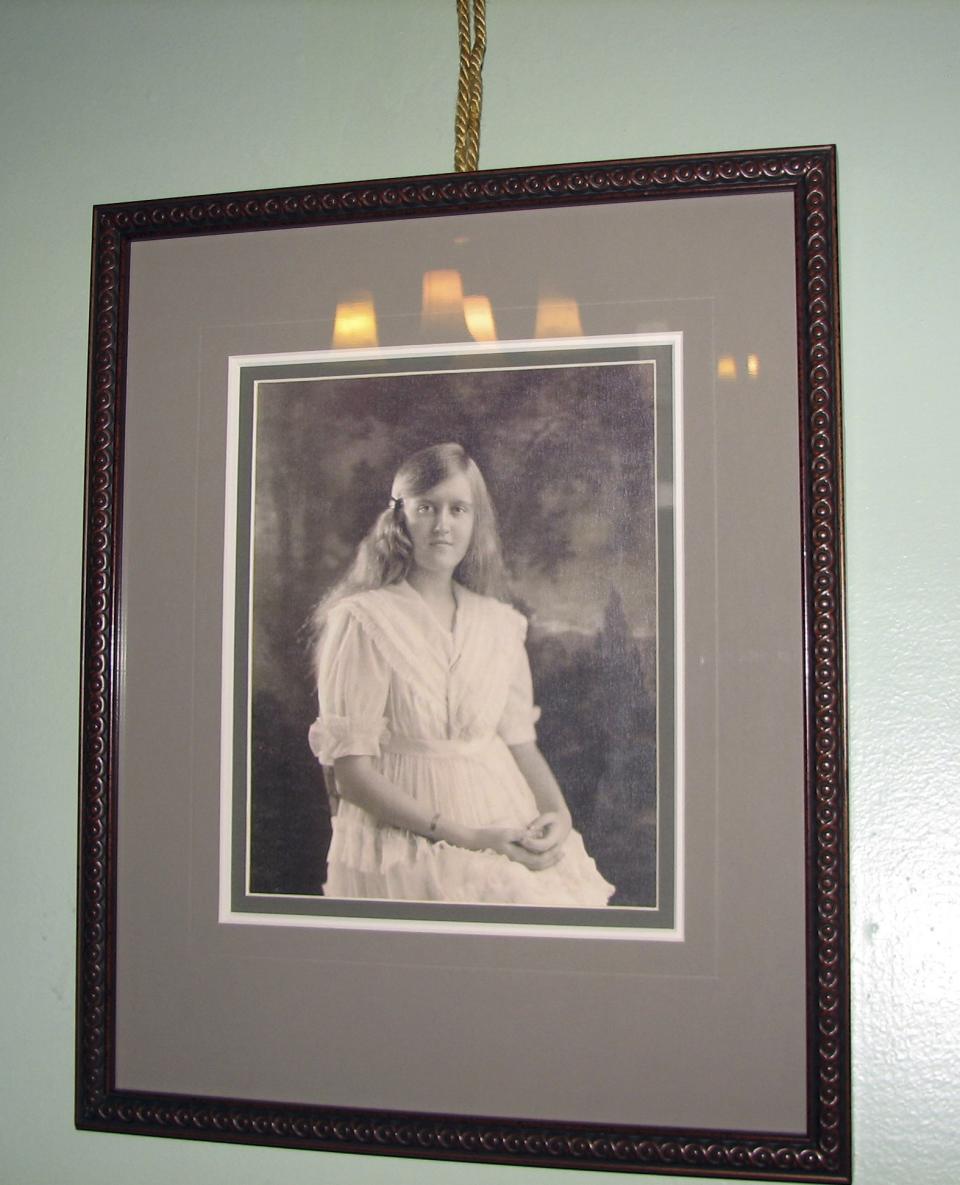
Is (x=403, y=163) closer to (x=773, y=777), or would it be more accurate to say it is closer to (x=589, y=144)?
(x=589, y=144)

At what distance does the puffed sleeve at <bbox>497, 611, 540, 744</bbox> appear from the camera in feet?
2.95

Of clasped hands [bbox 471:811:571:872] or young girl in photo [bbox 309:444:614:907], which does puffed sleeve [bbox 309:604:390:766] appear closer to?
young girl in photo [bbox 309:444:614:907]

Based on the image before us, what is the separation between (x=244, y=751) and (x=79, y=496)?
304 mm

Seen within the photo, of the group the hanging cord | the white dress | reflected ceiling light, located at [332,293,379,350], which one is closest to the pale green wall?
the hanging cord

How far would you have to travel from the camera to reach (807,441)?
2.87ft

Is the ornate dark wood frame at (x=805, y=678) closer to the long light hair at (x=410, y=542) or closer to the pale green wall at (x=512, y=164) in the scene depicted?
the pale green wall at (x=512, y=164)

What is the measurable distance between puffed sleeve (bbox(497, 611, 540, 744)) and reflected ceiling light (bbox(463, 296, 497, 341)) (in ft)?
0.85

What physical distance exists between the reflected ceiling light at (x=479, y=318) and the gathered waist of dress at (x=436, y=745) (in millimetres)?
356

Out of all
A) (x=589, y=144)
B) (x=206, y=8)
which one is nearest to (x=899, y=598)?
(x=589, y=144)

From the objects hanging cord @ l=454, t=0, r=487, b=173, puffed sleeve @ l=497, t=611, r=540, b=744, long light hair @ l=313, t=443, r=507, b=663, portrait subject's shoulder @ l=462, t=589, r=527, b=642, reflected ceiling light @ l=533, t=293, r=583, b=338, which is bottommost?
puffed sleeve @ l=497, t=611, r=540, b=744

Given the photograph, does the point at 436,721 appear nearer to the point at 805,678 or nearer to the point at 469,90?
the point at 805,678

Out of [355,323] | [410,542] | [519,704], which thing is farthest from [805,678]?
[355,323]

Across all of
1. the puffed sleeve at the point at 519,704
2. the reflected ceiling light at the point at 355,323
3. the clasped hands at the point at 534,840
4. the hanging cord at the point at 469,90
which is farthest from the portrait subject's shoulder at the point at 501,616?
the hanging cord at the point at 469,90

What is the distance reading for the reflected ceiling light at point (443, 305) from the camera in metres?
0.94
